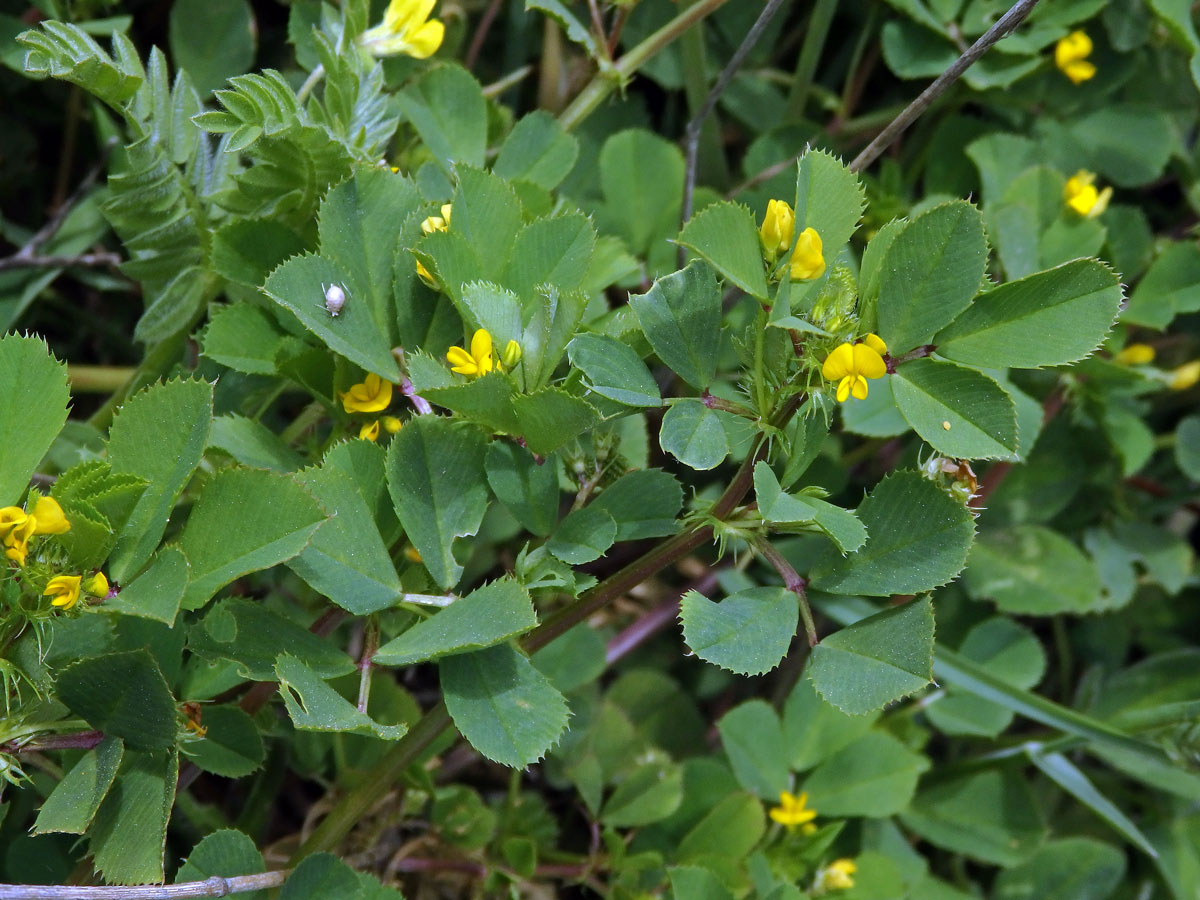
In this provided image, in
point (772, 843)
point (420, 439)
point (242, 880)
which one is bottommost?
point (772, 843)

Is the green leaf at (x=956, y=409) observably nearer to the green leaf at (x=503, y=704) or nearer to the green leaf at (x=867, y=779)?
the green leaf at (x=503, y=704)

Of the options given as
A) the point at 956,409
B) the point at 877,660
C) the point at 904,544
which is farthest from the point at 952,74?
the point at 877,660

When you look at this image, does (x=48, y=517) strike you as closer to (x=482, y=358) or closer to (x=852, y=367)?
(x=482, y=358)

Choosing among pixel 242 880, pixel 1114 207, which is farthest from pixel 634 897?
pixel 1114 207

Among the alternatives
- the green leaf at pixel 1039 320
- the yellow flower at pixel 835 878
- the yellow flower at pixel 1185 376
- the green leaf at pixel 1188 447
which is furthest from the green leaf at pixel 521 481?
the green leaf at pixel 1188 447

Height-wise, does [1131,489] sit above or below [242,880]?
below

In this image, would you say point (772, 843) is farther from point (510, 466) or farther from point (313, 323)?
point (313, 323)

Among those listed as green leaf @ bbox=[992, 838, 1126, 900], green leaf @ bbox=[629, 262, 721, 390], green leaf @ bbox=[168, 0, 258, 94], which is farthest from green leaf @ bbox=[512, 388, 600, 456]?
green leaf @ bbox=[992, 838, 1126, 900]
